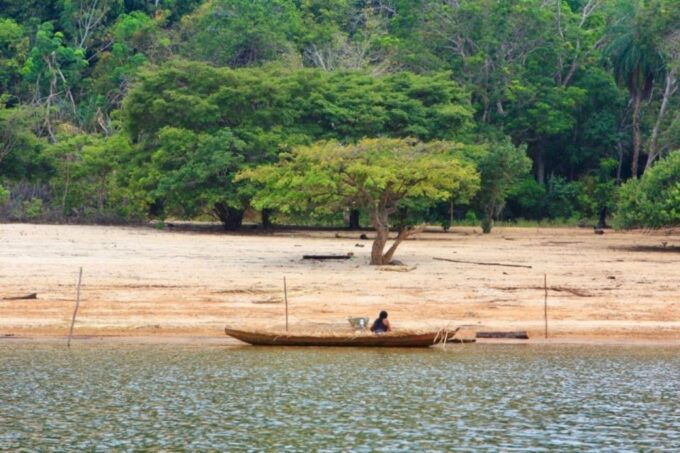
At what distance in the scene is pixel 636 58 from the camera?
199ft

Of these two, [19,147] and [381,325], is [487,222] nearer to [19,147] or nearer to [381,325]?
[19,147]

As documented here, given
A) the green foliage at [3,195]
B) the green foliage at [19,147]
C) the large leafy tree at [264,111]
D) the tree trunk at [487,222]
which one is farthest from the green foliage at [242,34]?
the tree trunk at [487,222]

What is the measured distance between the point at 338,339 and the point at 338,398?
4337 millimetres

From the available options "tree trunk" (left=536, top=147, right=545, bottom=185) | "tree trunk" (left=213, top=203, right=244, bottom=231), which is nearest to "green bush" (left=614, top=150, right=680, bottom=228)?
"tree trunk" (left=213, top=203, right=244, bottom=231)

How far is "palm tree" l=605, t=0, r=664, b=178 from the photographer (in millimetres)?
60250

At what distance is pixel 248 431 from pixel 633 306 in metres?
14.0

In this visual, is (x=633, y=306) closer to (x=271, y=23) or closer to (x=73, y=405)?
(x=73, y=405)

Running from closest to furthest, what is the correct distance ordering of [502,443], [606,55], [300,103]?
[502,443] < [300,103] < [606,55]

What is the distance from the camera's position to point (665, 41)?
5994 centimetres

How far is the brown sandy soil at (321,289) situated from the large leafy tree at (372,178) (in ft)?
5.60

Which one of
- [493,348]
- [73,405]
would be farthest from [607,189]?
[73,405]

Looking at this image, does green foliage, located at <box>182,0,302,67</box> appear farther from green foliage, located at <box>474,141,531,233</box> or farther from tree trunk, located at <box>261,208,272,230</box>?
green foliage, located at <box>474,141,531,233</box>

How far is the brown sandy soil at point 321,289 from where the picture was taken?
27016 mm

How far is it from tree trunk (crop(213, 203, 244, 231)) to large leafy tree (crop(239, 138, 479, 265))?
16.7m
